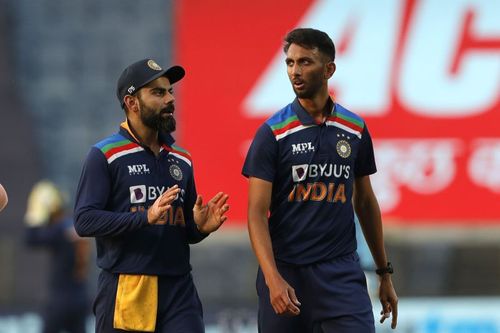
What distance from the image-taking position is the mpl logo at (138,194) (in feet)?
19.3

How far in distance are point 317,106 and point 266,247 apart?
708mm

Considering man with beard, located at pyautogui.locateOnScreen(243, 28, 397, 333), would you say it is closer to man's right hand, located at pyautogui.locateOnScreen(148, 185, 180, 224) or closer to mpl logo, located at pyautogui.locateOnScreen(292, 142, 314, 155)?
mpl logo, located at pyautogui.locateOnScreen(292, 142, 314, 155)

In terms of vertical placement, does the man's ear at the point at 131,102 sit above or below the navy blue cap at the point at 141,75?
below

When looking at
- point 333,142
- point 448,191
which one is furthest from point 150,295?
point 448,191

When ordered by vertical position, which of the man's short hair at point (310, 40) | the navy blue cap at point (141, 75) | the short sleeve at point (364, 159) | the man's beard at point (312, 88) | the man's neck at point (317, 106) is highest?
the man's short hair at point (310, 40)

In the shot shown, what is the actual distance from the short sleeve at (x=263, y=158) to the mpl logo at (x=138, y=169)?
46 centimetres

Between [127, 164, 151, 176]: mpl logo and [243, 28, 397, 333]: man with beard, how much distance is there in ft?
1.52

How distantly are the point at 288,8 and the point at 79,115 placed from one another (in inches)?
102

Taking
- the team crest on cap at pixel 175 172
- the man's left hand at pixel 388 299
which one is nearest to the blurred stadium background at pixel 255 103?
the man's left hand at pixel 388 299

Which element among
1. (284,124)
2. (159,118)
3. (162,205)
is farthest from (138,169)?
(284,124)

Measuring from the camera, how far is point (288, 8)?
14555 millimetres

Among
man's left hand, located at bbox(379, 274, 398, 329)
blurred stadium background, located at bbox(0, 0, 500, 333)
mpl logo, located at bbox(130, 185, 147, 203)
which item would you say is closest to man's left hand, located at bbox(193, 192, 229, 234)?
mpl logo, located at bbox(130, 185, 147, 203)

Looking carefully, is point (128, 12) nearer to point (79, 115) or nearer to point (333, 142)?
point (79, 115)

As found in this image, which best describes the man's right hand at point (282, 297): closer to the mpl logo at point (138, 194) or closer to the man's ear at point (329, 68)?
the mpl logo at point (138, 194)
